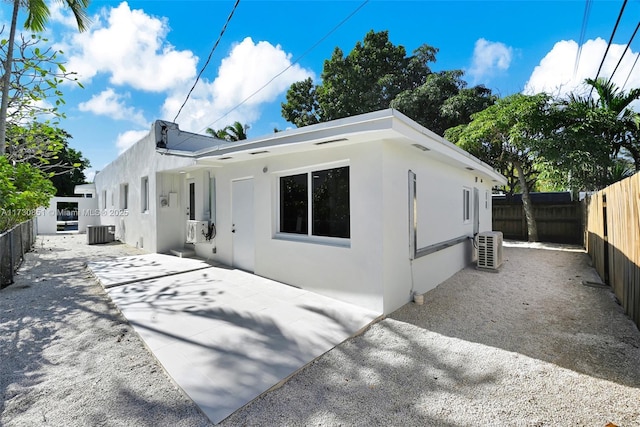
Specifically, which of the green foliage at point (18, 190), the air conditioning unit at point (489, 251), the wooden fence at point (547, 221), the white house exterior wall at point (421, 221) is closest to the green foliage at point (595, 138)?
the wooden fence at point (547, 221)

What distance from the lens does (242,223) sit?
6852 millimetres

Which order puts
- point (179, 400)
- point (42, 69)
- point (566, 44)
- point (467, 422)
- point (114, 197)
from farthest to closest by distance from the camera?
point (114, 197)
point (566, 44)
point (42, 69)
point (179, 400)
point (467, 422)

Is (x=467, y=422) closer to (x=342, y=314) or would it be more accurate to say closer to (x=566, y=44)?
(x=342, y=314)

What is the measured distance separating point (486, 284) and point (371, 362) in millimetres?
4250

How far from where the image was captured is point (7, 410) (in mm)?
2195

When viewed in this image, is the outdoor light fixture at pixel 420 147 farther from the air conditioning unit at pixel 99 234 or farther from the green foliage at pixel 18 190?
the air conditioning unit at pixel 99 234

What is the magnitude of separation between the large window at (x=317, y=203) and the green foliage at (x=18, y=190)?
19.3 feet

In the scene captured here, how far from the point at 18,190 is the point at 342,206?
8.94 meters

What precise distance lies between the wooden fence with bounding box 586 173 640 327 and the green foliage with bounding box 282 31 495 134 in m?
10.3

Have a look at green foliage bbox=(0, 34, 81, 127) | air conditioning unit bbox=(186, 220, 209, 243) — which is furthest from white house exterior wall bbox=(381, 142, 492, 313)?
green foliage bbox=(0, 34, 81, 127)

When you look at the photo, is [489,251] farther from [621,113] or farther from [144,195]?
[144,195]

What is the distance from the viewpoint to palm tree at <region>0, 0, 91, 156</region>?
7.27 meters

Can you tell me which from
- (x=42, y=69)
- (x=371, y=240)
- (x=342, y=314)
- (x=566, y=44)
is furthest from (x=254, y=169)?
(x=566, y=44)

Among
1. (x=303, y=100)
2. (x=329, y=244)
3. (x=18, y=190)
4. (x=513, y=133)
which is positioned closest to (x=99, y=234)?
(x=18, y=190)
